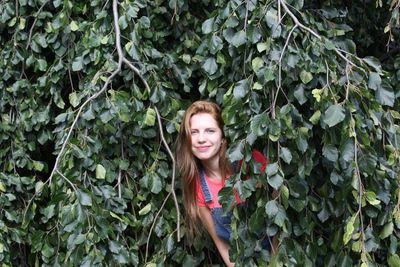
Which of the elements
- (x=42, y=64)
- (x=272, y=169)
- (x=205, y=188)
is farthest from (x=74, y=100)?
(x=272, y=169)

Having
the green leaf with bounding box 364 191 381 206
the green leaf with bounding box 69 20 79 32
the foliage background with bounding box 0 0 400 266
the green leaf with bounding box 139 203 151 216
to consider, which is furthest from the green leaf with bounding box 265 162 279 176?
the green leaf with bounding box 69 20 79 32

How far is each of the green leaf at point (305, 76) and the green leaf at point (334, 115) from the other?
11 cm

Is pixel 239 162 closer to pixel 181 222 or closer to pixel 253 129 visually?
pixel 253 129

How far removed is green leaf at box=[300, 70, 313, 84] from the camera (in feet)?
5.57

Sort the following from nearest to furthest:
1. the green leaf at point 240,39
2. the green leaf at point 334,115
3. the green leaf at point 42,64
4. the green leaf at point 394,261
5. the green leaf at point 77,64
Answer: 1. the green leaf at point 334,115
2. the green leaf at point 394,261
3. the green leaf at point 240,39
4. the green leaf at point 77,64
5. the green leaf at point 42,64

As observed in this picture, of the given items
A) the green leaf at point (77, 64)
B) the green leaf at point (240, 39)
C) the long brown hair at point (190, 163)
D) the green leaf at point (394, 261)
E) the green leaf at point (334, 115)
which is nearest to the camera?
the green leaf at point (334, 115)

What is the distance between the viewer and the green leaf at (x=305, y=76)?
1.70 metres

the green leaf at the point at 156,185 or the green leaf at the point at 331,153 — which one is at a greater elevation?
the green leaf at the point at 331,153

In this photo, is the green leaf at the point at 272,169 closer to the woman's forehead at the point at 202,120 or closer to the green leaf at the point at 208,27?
the woman's forehead at the point at 202,120

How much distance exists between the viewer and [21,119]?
87.8 inches

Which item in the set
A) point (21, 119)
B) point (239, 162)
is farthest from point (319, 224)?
point (21, 119)

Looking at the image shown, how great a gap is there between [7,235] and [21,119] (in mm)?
382

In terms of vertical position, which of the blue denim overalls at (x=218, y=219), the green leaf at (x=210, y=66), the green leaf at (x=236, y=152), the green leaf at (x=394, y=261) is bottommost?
the green leaf at (x=394, y=261)

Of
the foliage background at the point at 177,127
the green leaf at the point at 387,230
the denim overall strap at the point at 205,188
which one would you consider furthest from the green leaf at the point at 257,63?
the green leaf at the point at 387,230
